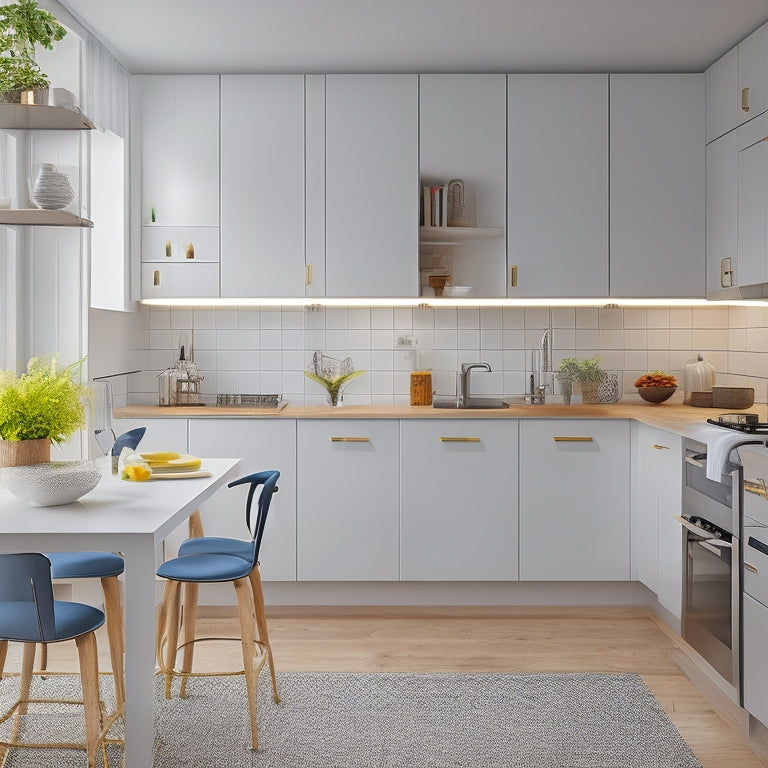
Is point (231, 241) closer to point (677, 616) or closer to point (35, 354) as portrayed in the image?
point (35, 354)

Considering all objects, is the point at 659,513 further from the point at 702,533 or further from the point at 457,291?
the point at 457,291

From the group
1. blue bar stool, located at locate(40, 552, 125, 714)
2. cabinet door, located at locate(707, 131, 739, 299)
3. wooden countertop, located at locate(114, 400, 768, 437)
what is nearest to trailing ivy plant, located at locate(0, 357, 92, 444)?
blue bar stool, located at locate(40, 552, 125, 714)

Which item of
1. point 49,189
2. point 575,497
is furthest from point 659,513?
point 49,189

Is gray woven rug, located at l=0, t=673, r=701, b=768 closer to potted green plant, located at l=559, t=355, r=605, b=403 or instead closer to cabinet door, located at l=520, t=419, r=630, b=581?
cabinet door, located at l=520, t=419, r=630, b=581

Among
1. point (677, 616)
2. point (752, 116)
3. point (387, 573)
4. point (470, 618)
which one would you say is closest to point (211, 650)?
point (387, 573)

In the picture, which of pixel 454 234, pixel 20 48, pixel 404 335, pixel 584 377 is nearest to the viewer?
pixel 20 48

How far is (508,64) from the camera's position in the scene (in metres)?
4.21

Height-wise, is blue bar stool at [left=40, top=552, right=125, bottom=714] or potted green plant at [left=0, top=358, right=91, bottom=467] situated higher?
potted green plant at [left=0, top=358, right=91, bottom=467]

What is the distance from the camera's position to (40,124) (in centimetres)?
272

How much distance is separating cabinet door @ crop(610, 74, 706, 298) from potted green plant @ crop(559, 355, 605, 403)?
454 millimetres

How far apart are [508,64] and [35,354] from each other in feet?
8.75

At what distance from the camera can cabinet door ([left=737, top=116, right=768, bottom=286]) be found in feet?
12.0

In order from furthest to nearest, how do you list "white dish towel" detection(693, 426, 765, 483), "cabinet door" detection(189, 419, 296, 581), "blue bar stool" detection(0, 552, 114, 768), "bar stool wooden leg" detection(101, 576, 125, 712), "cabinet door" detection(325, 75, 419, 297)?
"cabinet door" detection(325, 75, 419, 297)
"cabinet door" detection(189, 419, 296, 581)
"white dish towel" detection(693, 426, 765, 483)
"bar stool wooden leg" detection(101, 576, 125, 712)
"blue bar stool" detection(0, 552, 114, 768)

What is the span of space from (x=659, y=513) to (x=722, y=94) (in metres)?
2.07
